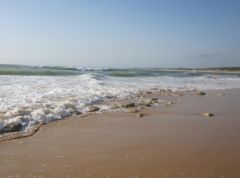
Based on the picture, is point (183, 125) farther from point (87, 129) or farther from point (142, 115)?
point (87, 129)

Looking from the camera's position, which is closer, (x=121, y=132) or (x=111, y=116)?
(x=121, y=132)

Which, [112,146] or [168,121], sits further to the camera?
[168,121]

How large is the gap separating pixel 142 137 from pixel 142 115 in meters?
1.91

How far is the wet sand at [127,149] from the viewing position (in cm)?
323

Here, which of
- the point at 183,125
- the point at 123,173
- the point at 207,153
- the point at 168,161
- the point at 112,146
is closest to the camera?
the point at 123,173

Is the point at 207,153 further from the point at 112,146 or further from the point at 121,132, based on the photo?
the point at 121,132

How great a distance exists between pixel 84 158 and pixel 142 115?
3118mm

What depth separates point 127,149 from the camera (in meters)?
4.02

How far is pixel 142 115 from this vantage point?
259 inches

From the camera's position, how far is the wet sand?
3.23 metres

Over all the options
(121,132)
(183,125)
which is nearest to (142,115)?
(183,125)

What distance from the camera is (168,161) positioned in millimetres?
3564

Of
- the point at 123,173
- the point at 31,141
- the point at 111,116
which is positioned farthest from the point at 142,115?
the point at 123,173

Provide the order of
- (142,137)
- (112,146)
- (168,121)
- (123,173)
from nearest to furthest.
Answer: (123,173), (112,146), (142,137), (168,121)
